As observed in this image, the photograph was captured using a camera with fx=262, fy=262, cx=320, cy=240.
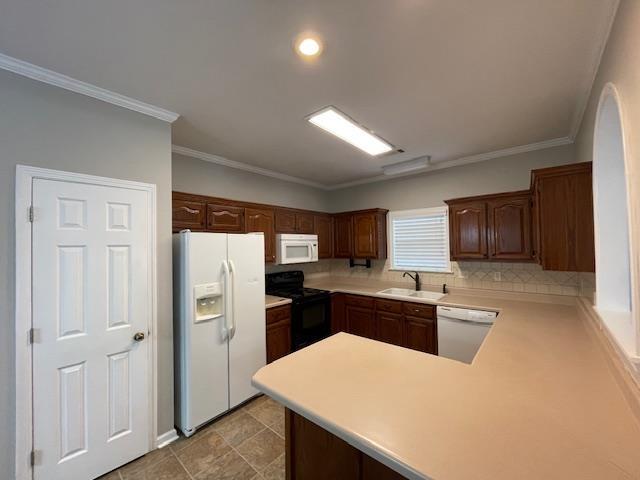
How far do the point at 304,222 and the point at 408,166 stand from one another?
1647mm

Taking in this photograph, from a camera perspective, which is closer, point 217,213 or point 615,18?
point 615,18

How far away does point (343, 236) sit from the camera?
4301 millimetres

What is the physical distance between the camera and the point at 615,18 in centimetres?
123

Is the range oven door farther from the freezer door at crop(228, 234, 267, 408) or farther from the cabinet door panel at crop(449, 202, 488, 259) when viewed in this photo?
the cabinet door panel at crop(449, 202, 488, 259)

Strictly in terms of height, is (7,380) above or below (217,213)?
below

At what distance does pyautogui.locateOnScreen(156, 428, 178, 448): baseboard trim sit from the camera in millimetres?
2016

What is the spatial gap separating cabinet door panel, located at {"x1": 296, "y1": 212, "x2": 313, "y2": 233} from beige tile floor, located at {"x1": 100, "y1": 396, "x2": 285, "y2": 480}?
2.33m

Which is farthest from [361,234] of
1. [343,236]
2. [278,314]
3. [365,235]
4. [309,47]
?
[309,47]

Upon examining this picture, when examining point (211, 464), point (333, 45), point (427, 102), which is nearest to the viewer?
point (333, 45)

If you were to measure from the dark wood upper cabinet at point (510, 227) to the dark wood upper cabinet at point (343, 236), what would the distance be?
1.90 m

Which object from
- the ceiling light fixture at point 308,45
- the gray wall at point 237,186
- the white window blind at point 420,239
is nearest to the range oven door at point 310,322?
the white window blind at point 420,239

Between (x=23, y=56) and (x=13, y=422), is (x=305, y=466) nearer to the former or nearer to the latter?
(x=13, y=422)

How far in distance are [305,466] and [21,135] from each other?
2396mm

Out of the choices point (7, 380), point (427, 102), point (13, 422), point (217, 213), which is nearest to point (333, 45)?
point (427, 102)
